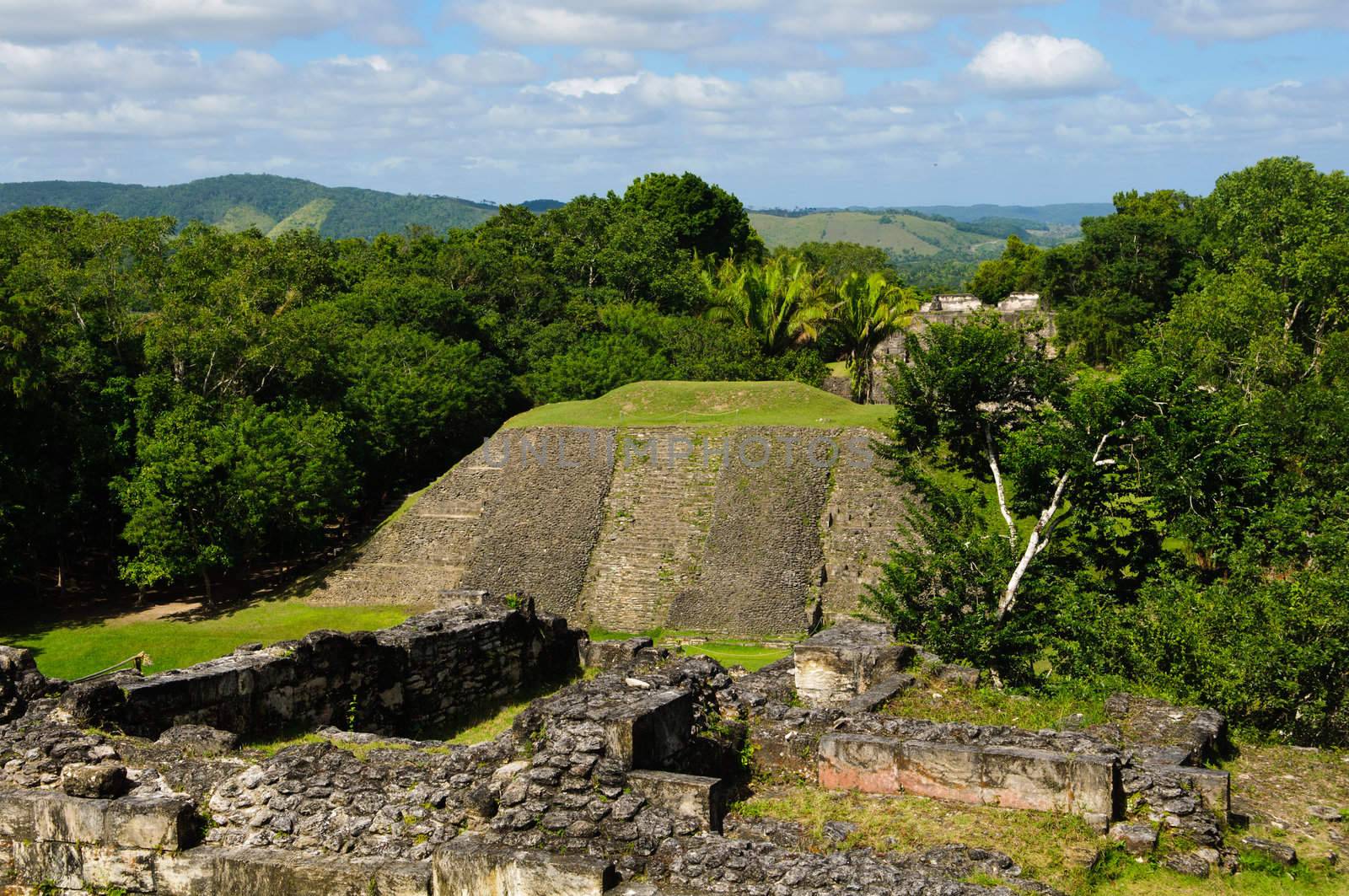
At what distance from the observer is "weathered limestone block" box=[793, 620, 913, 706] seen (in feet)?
41.1

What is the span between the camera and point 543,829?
24.4 ft

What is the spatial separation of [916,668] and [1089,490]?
6047 mm

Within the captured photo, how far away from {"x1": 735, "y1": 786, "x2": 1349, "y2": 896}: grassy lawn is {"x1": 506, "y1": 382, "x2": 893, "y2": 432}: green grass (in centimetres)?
2451

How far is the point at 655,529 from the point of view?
30.8 metres

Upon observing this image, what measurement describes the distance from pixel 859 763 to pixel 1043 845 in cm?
158

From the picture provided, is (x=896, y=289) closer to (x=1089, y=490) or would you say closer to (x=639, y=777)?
(x=1089, y=490)

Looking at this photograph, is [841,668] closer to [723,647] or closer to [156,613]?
[723,647]

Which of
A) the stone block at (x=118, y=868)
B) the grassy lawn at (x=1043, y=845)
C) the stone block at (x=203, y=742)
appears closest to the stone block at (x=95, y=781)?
the stone block at (x=118, y=868)

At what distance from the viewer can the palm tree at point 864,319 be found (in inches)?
1687

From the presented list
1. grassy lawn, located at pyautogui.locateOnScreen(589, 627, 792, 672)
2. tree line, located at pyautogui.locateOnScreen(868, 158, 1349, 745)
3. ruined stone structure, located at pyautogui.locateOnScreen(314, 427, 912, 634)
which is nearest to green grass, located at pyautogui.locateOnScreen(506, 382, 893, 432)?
ruined stone structure, located at pyautogui.locateOnScreen(314, 427, 912, 634)

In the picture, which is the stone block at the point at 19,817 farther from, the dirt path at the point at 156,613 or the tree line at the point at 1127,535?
the dirt path at the point at 156,613

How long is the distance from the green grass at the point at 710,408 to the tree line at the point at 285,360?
5.24 meters

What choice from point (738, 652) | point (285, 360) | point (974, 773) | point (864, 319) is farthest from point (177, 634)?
point (864, 319)

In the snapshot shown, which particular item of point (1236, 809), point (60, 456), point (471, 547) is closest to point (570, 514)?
point (471, 547)
